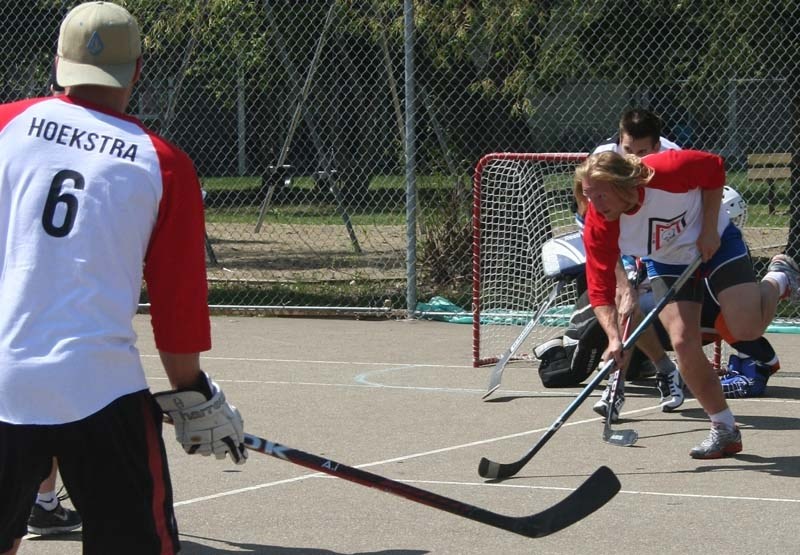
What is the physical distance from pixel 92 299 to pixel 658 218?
375 centimetres

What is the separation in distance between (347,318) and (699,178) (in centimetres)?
556

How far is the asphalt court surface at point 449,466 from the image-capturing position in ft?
15.9

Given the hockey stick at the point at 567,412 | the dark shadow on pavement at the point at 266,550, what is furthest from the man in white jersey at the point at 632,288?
the dark shadow on pavement at the point at 266,550

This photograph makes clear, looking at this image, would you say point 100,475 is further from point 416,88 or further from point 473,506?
point 416,88

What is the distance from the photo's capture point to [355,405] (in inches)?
299

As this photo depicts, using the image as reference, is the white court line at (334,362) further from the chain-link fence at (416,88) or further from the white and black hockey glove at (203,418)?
the white and black hockey glove at (203,418)

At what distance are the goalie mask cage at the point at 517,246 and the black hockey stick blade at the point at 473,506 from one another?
15.4ft

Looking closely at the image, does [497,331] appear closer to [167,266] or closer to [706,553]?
[706,553]

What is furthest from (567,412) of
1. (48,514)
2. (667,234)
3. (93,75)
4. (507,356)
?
(93,75)

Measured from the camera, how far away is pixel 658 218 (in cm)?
616

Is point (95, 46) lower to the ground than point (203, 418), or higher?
higher

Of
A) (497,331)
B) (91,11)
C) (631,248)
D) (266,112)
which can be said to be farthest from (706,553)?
(266,112)

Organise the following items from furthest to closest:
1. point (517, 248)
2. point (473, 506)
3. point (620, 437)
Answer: point (517, 248), point (620, 437), point (473, 506)

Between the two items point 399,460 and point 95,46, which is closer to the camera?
point 95,46
